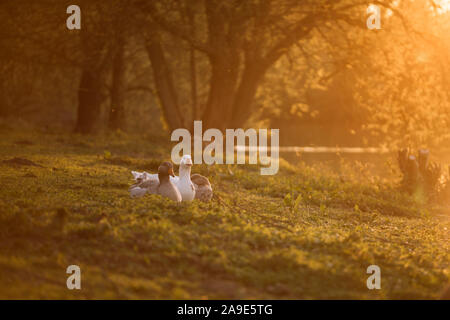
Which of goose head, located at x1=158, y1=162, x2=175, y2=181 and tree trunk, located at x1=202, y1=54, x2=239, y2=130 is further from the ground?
tree trunk, located at x1=202, y1=54, x2=239, y2=130

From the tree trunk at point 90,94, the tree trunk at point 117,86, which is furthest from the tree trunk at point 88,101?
the tree trunk at point 117,86

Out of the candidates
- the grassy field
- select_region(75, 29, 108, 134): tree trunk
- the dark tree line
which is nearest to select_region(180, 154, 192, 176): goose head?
the grassy field

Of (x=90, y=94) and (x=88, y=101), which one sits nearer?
(x=90, y=94)

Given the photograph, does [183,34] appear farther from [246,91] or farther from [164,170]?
[164,170]

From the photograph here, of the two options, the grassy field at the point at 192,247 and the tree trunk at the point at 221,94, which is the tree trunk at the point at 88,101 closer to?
the tree trunk at the point at 221,94

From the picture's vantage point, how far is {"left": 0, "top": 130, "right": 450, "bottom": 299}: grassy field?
6809 millimetres

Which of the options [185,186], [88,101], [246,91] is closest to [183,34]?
[246,91]

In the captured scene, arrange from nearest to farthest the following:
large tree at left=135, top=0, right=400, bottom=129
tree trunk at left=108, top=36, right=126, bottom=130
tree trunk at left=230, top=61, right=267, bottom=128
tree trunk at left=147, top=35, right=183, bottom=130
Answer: large tree at left=135, top=0, right=400, bottom=129 < tree trunk at left=230, top=61, right=267, bottom=128 < tree trunk at left=147, top=35, right=183, bottom=130 < tree trunk at left=108, top=36, right=126, bottom=130

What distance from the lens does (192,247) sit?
794 centimetres

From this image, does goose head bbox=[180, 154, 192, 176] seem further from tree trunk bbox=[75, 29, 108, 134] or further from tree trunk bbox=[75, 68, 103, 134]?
tree trunk bbox=[75, 68, 103, 134]

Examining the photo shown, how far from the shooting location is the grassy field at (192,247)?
681 centimetres

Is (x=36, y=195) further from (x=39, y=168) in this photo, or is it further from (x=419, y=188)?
(x=419, y=188)

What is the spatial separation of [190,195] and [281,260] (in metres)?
3.67

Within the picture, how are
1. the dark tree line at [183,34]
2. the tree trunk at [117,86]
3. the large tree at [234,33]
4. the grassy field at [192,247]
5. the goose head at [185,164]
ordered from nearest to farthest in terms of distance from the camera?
the grassy field at [192,247]
the goose head at [185,164]
the dark tree line at [183,34]
the large tree at [234,33]
the tree trunk at [117,86]
